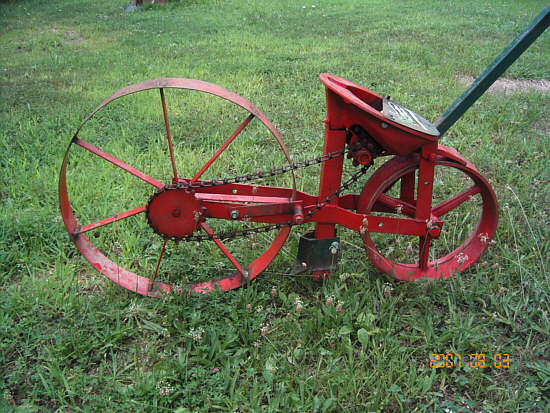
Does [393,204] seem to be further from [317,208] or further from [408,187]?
[317,208]

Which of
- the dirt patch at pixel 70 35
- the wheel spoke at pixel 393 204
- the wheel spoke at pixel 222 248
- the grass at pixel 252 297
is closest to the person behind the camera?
the grass at pixel 252 297

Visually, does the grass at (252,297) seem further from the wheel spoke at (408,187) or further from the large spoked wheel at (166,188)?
the wheel spoke at (408,187)

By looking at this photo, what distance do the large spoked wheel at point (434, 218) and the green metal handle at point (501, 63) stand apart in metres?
0.19

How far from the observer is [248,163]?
3.98 metres

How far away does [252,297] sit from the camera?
8.57 feet

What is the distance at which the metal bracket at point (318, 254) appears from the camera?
257cm

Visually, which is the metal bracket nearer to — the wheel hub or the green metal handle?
the wheel hub

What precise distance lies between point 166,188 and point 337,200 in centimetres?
91

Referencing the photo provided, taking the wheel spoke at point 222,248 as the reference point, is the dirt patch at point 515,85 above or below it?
above

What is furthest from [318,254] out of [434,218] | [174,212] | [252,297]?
[174,212]

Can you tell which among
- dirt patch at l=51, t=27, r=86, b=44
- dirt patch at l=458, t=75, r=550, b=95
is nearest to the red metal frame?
dirt patch at l=458, t=75, r=550, b=95
